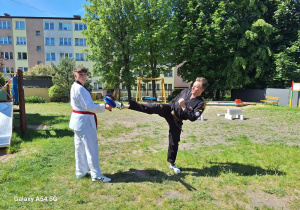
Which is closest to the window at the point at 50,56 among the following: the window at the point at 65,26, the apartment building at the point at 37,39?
the apartment building at the point at 37,39

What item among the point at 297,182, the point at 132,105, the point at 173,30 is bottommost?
the point at 297,182

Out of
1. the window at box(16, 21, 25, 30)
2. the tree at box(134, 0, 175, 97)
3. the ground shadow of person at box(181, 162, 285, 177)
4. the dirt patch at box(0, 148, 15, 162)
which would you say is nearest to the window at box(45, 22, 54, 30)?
the window at box(16, 21, 25, 30)

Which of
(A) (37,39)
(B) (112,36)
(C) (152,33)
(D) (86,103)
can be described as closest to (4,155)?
(D) (86,103)

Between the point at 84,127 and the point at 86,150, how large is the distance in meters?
0.46

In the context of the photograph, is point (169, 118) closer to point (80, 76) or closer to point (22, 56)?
point (80, 76)

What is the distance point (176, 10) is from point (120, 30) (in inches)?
321

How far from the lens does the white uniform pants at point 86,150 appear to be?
3564mm

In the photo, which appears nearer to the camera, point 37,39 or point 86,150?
point 86,150

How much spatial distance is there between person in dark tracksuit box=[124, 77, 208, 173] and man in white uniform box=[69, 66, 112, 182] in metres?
0.69

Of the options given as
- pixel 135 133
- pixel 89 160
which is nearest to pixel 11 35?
pixel 135 133

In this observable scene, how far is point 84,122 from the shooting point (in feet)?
11.6

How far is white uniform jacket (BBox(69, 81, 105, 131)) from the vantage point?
3.41m

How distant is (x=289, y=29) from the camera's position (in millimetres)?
23688

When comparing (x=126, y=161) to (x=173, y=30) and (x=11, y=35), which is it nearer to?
(x=173, y=30)
